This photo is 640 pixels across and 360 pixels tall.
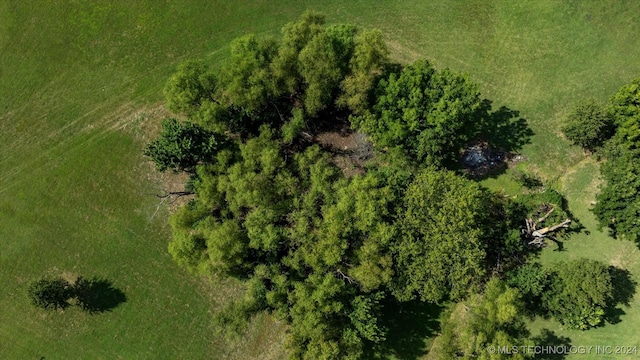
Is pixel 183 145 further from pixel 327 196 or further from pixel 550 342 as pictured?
pixel 550 342

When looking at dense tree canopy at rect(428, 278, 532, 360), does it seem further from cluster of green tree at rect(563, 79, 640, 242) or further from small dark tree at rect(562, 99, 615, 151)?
small dark tree at rect(562, 99, 615, 151)

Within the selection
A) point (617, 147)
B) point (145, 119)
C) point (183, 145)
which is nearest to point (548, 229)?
point (617, 147)

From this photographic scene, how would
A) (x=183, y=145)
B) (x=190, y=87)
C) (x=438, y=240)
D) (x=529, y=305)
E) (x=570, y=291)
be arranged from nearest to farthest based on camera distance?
(x=438, y=240), (x=570, y=291), (x=183, y=145), (x=529, y=305), (x=190, y=87)

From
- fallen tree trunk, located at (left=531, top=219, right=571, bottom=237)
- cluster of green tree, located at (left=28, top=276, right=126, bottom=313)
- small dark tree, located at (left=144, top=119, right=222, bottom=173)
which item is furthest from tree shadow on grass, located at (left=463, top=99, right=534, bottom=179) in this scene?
cluster of green tree, located at (left=28, top=276, right=126, bottom=313)

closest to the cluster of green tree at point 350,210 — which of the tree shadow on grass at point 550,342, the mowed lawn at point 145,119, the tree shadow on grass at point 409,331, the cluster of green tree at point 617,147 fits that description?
the cluster of green tree at point 617,147

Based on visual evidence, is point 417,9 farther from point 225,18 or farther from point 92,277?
point 92,277

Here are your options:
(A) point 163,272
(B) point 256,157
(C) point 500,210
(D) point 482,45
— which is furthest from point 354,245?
(D) point 482,45

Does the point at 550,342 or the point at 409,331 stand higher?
the point at 409,331
